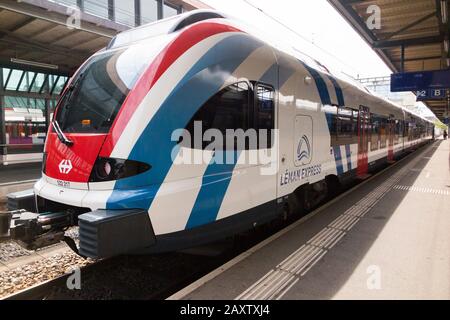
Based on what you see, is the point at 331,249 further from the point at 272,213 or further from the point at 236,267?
the point at 236,267

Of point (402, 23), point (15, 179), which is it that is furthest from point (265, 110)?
point (402, 23)

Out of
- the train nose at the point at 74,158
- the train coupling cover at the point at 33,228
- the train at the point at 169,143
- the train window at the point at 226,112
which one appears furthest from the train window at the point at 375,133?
the train coupling cover at the point at 33,228

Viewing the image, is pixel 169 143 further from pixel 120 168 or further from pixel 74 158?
pixel 74 158

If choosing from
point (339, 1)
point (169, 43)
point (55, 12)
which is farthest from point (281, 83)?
point (55, 12)

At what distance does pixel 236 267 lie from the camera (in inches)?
137

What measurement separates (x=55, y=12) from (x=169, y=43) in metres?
7.27

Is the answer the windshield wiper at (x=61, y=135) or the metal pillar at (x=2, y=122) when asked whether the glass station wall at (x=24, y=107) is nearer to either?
the metal pillar at (x=2, y=122)

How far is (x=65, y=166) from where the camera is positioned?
321 cm

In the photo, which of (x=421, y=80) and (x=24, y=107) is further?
(x=24, y=107)

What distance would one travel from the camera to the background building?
8.80 meters

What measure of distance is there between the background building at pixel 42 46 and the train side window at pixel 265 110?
717cm

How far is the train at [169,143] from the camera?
2.81 meters

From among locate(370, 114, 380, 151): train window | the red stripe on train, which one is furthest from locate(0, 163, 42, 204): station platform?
locate(370, 114, 380, 151): train window

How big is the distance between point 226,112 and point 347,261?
7.07ft
